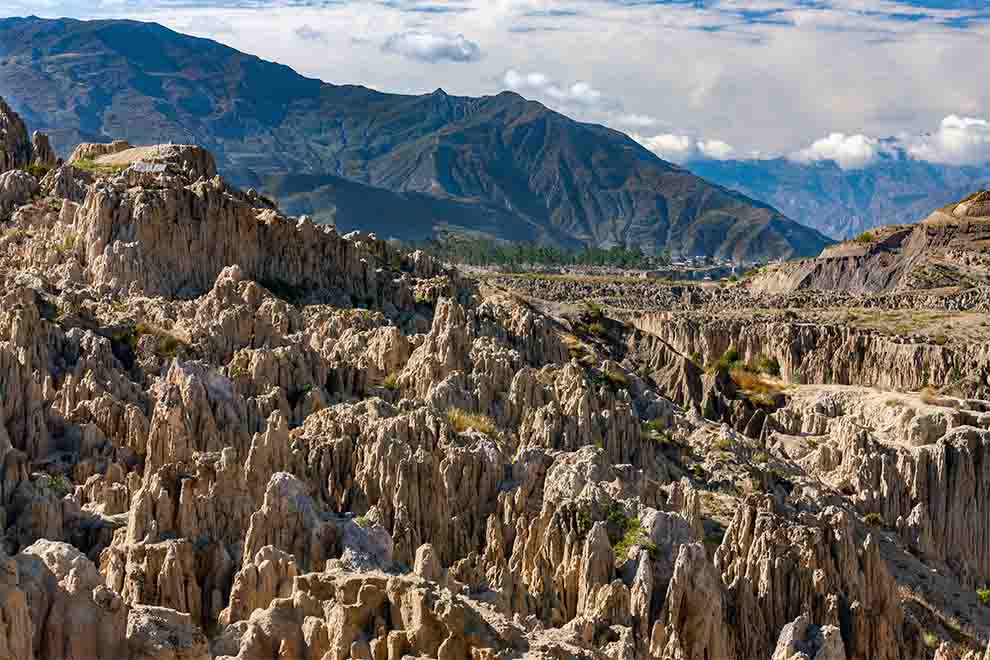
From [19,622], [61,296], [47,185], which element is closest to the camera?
[19,622]

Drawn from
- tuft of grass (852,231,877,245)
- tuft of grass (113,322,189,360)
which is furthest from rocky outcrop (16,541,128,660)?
tuft of grass (852,231,877,245)

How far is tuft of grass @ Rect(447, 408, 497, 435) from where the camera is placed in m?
46.3

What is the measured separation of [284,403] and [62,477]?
33.7 feet

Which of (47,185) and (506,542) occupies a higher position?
(47,185)

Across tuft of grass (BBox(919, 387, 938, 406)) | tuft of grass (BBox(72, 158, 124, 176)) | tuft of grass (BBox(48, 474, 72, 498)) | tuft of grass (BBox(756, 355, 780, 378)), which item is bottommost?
tuft of grass (BBox(756, 355, 780, 378))

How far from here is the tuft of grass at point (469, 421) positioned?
46344 mm

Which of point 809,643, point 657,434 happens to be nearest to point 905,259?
point 657,434

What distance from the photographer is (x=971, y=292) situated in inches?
5241

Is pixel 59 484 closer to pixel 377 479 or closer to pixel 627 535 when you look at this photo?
pixel 377 479

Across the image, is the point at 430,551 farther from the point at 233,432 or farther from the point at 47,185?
the point at 47,185

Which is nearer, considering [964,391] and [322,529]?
[322,529]

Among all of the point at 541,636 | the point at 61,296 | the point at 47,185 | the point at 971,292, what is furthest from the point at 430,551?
the point at 971,292

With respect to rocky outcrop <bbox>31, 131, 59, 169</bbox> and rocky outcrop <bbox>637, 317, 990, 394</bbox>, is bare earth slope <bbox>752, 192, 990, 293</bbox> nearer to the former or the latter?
rocky outcrop <bbox>637, 317, 990, 394</bbox>

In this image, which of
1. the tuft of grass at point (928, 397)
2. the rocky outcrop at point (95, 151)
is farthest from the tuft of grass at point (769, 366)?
the rocky outcrop at point (95, 151)
